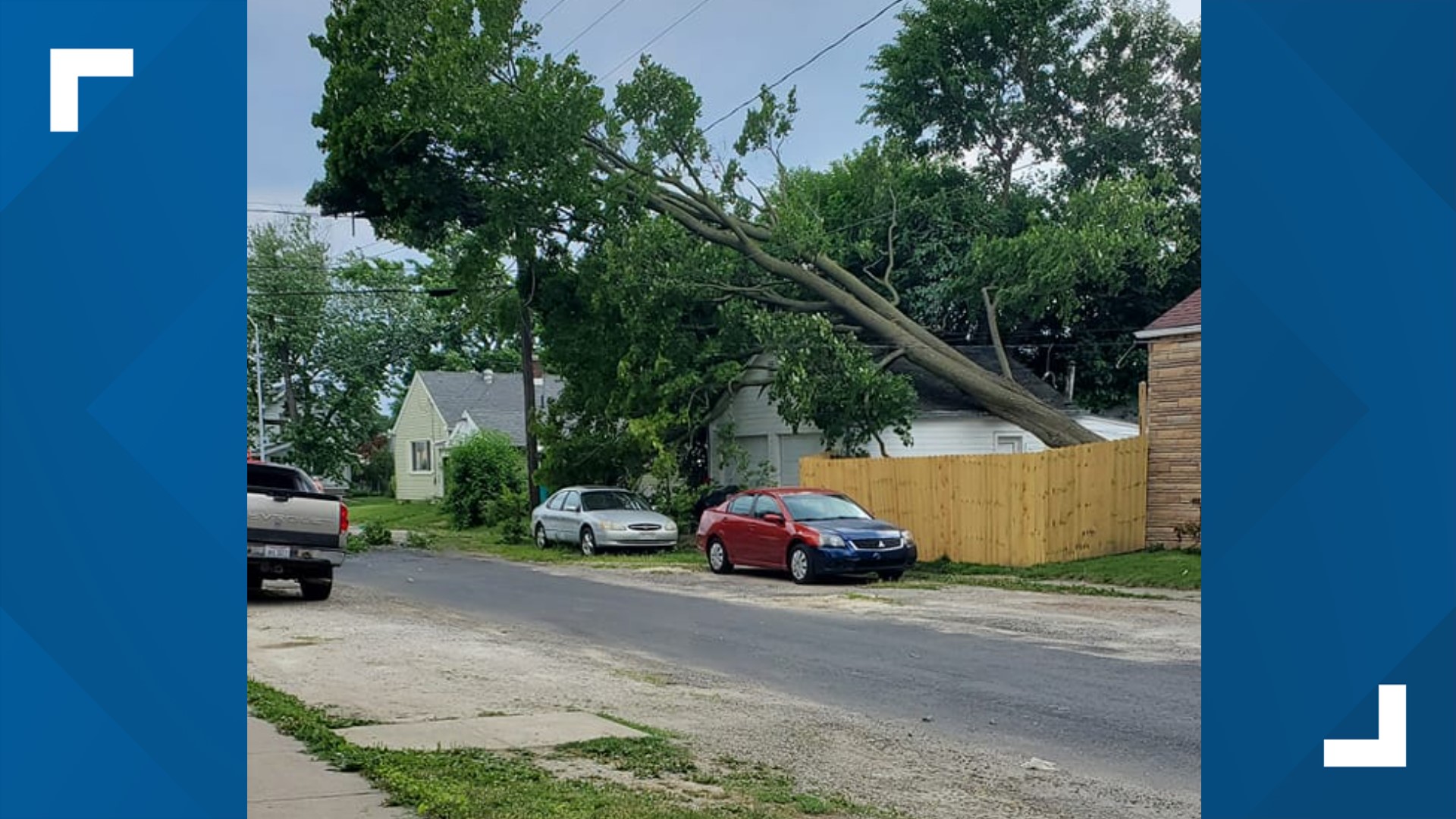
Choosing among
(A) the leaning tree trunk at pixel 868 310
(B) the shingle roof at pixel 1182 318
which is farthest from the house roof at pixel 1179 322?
(A) the leaning tree trunk at pixel 868 310

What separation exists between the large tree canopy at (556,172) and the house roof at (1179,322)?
4934mm

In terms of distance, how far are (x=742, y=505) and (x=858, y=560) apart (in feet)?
10.1

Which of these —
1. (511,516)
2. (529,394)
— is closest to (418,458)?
(511,516)

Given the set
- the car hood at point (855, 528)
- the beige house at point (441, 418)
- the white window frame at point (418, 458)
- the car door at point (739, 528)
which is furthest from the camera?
the white window frame at point (418, 458)

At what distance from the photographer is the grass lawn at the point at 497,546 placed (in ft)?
86.8

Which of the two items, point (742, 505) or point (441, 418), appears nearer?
point (742, 505)

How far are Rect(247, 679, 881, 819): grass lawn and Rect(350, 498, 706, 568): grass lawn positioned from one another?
17.0m

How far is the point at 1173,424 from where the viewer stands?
78.4ft

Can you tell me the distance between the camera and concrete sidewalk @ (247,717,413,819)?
636 cm

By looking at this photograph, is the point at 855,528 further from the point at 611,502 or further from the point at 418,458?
the point at 418,458

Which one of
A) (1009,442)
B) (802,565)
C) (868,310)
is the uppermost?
(868,310)

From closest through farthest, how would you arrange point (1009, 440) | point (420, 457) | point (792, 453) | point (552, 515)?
point (552, 515) < point (1009, 440) < point (792, 453) < point (420, 457)
